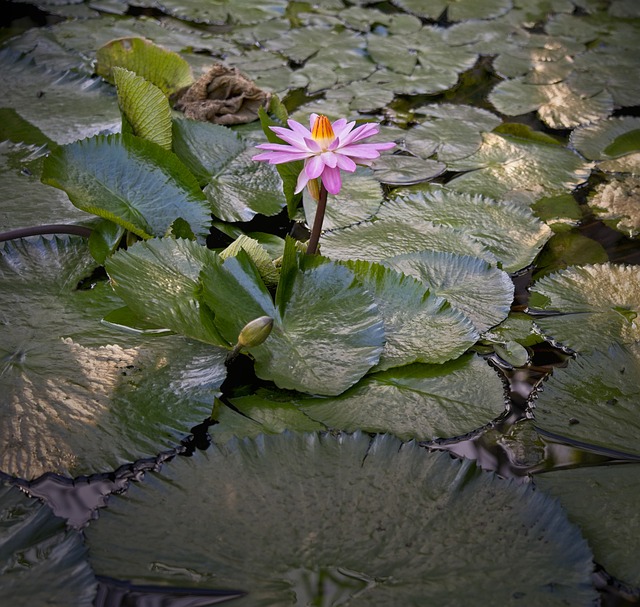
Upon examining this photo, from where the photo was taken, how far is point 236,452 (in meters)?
1.01

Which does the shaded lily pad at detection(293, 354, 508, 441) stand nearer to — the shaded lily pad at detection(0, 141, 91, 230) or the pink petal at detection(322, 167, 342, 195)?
the pink petal at detection(322, 167, 342, 195)

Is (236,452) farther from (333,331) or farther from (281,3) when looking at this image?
(281,3)

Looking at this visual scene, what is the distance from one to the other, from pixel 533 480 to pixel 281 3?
2646 mm

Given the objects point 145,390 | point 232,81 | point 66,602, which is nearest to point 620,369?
point 145,390

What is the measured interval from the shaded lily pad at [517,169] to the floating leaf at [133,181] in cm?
79

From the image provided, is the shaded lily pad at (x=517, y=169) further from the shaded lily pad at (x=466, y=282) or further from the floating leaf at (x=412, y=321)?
the floating leaf at (x=412, y=321)

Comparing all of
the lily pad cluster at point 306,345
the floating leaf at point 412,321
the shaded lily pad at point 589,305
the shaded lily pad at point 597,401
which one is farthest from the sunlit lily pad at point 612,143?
the floating leaf at point 412,321

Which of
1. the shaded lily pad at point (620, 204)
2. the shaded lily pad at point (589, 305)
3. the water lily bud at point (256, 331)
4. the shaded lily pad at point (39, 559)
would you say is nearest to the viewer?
the shaded lily pad at point (39, 559)

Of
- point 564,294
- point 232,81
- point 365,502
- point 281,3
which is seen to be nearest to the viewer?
point 365,502

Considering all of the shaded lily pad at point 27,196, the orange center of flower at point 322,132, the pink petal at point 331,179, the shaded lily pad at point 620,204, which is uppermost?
the orange center of flower at point 322,132

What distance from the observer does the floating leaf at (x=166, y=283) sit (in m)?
1.18

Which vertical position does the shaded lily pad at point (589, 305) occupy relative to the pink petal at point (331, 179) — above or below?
below

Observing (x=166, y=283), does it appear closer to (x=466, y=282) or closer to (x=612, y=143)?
(x=466, y=282)

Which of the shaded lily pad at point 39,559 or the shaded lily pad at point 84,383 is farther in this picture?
the shaded lily pad at point 84,383
